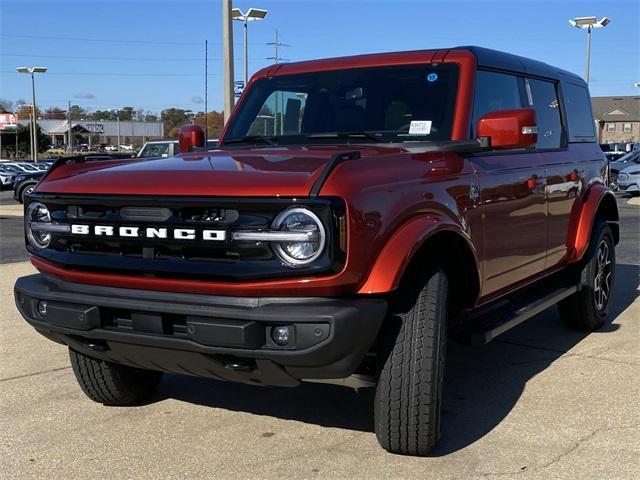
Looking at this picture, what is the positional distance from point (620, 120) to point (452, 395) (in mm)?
93522

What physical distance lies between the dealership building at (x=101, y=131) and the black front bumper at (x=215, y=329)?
322 ft

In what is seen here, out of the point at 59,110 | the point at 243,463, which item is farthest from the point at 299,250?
the point at 59,110

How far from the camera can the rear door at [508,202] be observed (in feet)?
13.7

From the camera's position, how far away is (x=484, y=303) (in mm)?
4305

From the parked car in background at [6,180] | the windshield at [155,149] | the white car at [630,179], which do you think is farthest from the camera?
the parked car in background at [6,180]

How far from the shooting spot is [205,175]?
3.28 meters

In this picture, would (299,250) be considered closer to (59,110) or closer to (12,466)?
(12,466)

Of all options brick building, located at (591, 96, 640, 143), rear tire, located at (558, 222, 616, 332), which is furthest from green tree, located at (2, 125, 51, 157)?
rear tire, located at (558, 222, 616, 332)

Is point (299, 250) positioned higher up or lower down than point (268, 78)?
lower down

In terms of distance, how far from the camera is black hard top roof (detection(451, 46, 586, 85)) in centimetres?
457

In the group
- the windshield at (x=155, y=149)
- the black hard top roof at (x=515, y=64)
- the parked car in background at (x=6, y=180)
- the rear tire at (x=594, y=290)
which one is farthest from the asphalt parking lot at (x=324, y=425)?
the parked car in background at (x=6, y=180)

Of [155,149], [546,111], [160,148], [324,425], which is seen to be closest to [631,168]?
[160,148]

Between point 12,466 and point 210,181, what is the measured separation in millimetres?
1652

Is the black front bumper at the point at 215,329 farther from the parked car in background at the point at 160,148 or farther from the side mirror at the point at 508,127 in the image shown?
the parked car in background at the point at 160,148
